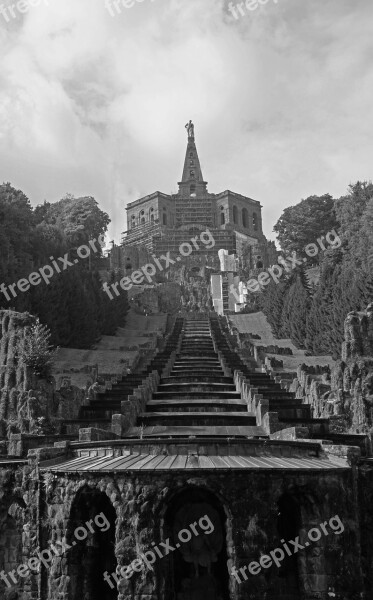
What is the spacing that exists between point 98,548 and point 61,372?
3136 centimetres

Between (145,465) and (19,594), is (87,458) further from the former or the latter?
(19,594)

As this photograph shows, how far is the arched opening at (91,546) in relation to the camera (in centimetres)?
2012

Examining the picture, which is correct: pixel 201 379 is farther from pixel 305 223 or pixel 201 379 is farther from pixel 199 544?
pixel 305 223

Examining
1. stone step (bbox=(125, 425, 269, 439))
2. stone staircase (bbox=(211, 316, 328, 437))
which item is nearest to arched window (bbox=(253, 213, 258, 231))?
stone staircase (bbox=(211, 316, 328, 437))

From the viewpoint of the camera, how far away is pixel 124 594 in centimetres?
1900

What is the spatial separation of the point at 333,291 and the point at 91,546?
162ft

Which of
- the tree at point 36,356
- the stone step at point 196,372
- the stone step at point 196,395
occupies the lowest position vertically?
the stone step at point 196,395

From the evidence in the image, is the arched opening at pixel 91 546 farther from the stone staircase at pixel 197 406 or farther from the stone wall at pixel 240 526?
the stone staircase at pixel 197 406

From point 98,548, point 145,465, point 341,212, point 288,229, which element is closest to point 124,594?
point 98,548

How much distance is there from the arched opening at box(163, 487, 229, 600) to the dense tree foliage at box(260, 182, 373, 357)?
3892 cm

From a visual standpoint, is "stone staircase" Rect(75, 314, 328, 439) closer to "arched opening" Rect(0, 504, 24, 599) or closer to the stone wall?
the stone wall

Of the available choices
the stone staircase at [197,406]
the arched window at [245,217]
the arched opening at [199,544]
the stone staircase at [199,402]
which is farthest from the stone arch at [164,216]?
the arched opening at [199,544]

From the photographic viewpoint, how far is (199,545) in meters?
20.3

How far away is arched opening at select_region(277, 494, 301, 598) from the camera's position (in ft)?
65.2
